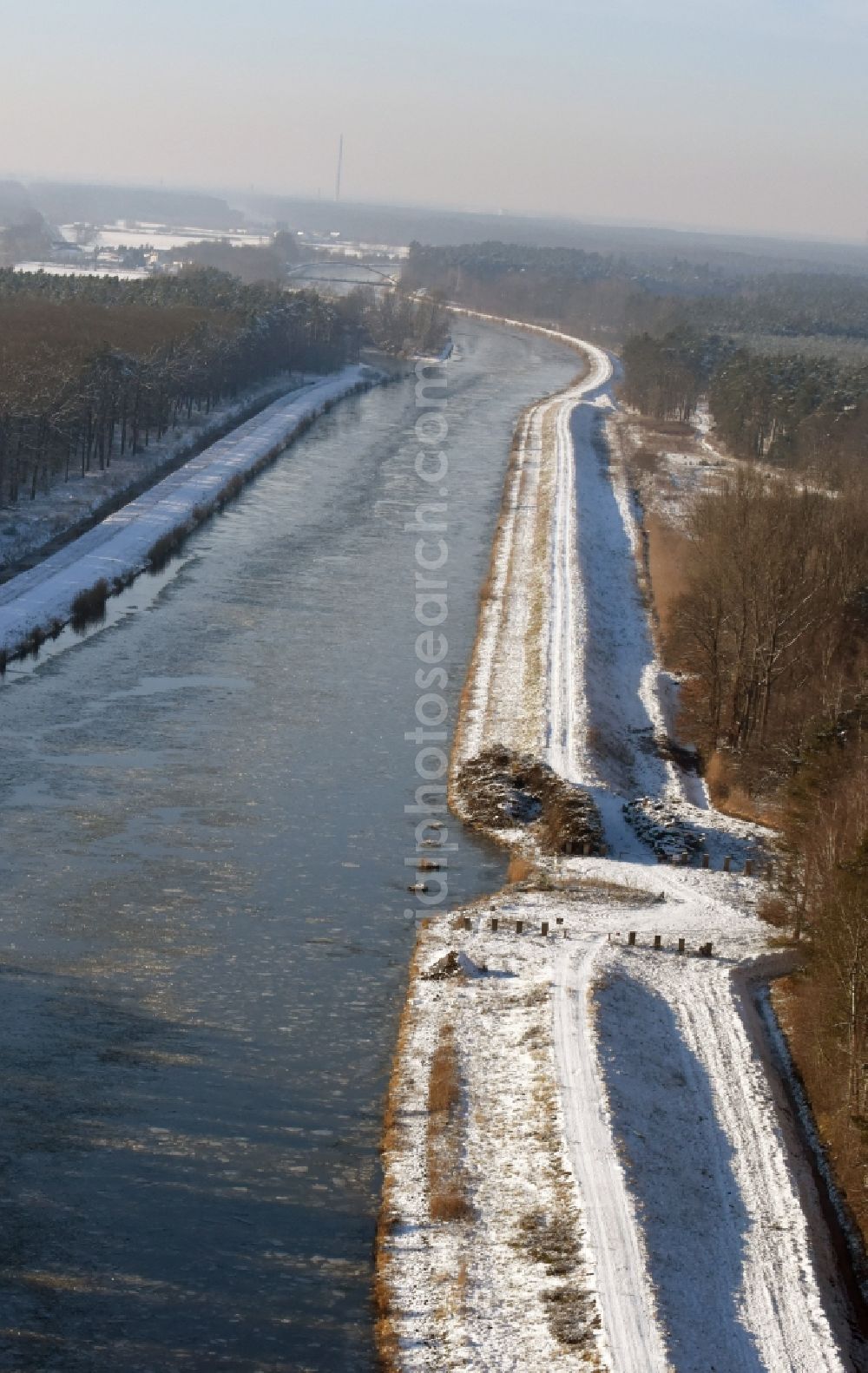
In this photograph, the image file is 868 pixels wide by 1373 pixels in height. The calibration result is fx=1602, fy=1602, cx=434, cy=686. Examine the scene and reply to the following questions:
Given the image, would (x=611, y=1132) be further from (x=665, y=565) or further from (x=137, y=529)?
(x=665, y=565)

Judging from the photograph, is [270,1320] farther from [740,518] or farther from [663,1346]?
[740,518]

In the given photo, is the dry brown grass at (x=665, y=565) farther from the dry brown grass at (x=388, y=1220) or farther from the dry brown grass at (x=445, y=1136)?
the dry brown grass at (x=445, y=1136)

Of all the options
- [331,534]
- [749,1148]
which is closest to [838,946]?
[749,1148]

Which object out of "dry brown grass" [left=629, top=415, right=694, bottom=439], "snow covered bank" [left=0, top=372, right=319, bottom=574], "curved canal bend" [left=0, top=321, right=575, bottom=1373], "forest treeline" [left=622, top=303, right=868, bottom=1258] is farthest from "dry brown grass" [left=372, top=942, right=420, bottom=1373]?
"dry brown grass" [left=629, top=415, right=694, bottom=439]

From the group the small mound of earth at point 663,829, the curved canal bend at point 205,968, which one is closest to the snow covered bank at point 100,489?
the curved canal bend at point 205,968

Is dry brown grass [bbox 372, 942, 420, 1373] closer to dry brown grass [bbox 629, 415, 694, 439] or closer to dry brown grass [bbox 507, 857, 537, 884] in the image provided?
dry brown grass [bbox 507, 857, 537, 884]

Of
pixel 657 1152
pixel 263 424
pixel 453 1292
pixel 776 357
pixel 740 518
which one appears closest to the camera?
pixel 453 1292
